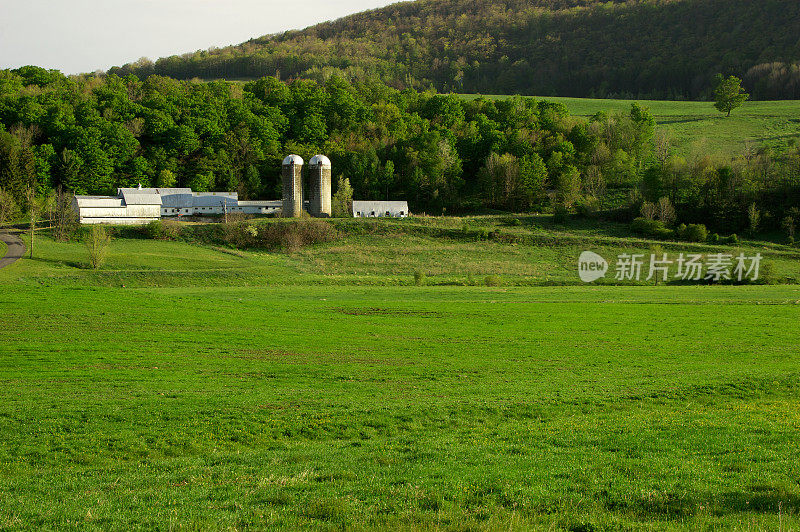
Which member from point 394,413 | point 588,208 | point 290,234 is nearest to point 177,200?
point 290,234

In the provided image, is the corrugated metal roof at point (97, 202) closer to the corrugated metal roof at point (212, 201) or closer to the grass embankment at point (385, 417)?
the corrugated metal roof at point (212, 201)

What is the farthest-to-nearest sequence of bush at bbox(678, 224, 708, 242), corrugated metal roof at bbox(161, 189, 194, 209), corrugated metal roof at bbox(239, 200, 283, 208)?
corrugated metal roof at bbox(239, 200, 283, 208), corrugated metal roof at bbox(161, 189, 194, 209), bush at bbox(678, 224, 708, 242)

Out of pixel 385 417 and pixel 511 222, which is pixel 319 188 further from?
pixel 385 417

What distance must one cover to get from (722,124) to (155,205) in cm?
11795

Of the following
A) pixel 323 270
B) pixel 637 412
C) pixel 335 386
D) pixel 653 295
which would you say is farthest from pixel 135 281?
pixel 637 412

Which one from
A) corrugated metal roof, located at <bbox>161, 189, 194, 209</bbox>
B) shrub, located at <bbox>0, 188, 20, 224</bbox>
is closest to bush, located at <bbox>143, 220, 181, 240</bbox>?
corrugated metal roof, located at <bbox>161, 189, 194, 209</bbox>

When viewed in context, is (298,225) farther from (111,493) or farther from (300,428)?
(111,493)

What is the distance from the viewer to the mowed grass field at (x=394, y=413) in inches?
420

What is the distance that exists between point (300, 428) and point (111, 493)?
20.9 feet

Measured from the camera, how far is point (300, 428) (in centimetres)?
1734

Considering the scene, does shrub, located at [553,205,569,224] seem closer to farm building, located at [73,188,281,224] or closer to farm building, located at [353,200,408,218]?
farm building, located at [353,200,408,218]

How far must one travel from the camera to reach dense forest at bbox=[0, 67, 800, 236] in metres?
95.3

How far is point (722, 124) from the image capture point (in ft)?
454

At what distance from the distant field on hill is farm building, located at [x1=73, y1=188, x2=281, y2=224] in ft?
249
